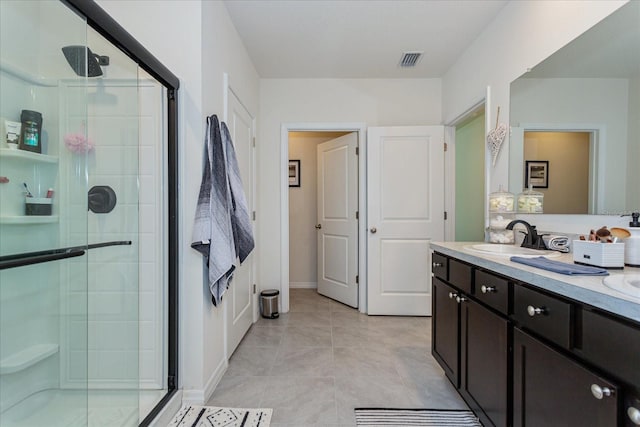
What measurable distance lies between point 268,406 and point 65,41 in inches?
79.2

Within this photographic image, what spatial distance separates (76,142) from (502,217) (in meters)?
2.49

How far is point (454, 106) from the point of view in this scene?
2.92m

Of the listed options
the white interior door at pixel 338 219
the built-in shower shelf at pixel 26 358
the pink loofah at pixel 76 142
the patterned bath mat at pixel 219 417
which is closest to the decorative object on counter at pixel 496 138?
the white interior door at pixel 338 219

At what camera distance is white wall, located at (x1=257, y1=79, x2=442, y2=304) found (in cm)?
Answer: 328

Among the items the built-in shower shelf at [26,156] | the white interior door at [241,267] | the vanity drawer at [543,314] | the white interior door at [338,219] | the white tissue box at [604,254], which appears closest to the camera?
the vanity drawer at [543,314]

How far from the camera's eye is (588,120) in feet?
4.75

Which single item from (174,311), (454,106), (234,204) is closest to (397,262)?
(454,106)

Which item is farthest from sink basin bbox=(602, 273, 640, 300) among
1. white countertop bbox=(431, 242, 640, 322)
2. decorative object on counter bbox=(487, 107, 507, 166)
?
decorative object on counter bbox=(487, 107, 507, 166)

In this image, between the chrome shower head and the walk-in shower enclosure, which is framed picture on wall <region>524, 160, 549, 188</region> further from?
A: the chrome shower head

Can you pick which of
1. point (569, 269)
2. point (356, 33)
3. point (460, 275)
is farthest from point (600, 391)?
point (356, 33)

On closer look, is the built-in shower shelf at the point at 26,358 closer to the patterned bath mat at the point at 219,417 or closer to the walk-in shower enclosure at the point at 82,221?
the walk-in shower enclosure at the point at 82,221

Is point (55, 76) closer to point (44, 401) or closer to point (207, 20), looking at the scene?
point (207, 20)

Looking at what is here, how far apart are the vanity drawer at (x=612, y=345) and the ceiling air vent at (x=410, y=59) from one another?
8.64 ft

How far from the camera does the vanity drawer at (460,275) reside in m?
1.50
